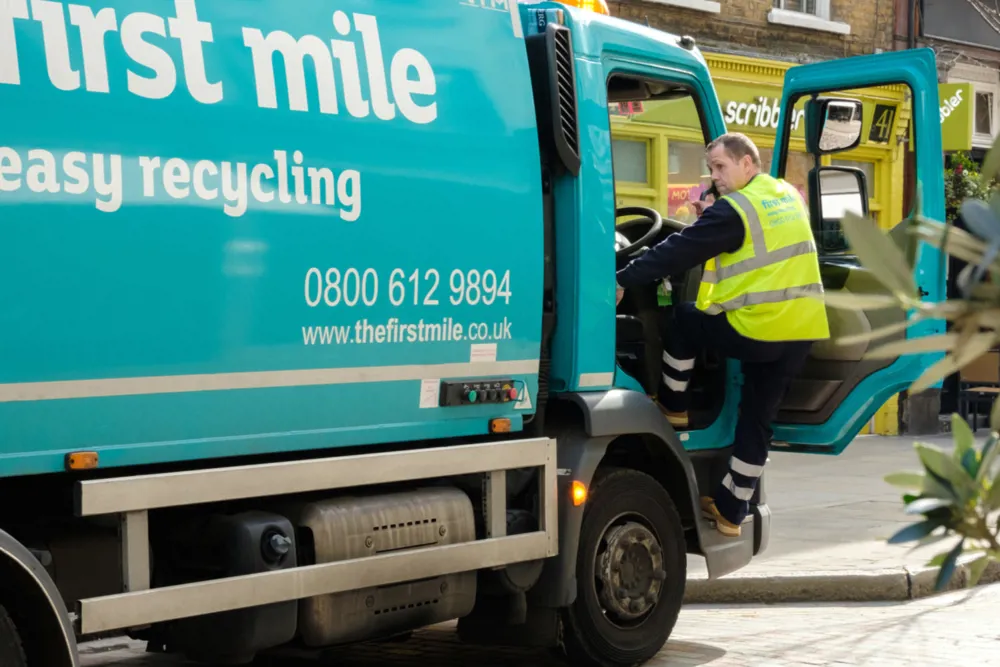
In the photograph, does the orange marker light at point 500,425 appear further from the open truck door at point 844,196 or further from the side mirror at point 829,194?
the side mirror at point 829,194

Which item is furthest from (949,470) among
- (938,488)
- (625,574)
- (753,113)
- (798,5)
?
(798,5)

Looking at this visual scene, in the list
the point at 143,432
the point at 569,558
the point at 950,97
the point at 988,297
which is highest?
the point at 950,97

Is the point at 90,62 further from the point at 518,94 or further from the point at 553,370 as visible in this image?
the point at 553,370

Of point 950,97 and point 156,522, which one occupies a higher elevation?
point 950,97

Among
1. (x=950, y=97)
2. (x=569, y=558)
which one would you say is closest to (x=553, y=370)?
(x=569, y=558)

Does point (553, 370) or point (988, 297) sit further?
point (553, 370)

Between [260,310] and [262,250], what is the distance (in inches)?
7.2

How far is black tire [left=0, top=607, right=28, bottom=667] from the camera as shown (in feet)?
13.2

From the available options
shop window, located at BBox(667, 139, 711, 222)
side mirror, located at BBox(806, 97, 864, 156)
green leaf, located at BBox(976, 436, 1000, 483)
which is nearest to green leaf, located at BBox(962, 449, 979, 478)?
green leaf, located at BBox(976, 436, 1000, 483)

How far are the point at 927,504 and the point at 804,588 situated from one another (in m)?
6.89

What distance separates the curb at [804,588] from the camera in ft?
26.7

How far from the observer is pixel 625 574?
624 cm

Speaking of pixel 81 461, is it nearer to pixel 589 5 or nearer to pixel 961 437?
pixel 589 5

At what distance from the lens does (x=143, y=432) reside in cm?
439
